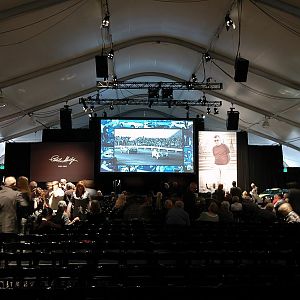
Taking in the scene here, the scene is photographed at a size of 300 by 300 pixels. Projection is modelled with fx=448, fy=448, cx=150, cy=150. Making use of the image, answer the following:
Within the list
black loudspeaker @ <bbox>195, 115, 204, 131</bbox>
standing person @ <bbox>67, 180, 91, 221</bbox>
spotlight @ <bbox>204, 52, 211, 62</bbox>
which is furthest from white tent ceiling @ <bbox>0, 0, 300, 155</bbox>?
standing person @ <bbox>67, 180, 91, 221</bbox>

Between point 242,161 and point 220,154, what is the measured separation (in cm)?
228

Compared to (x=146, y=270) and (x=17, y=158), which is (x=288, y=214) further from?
(x=17, y=158)

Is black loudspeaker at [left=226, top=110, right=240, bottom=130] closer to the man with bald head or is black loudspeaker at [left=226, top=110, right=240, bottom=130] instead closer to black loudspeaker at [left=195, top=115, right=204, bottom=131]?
black loudspeaker at [left=195, top=115, right=204, bottom=131]

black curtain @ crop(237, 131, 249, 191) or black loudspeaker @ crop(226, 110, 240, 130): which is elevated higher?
black loudspeaker @ crop(226, 110, 240, 130)

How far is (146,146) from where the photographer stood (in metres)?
17.8

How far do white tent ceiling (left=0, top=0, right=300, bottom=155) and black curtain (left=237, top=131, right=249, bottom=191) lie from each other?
864 millimetres

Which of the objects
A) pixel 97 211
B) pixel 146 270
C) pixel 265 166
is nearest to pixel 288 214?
pixel 97 211

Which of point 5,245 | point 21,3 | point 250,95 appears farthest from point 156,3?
point 5,245

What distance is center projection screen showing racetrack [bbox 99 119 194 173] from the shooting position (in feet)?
58.3

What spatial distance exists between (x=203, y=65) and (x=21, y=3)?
8091 millimetres

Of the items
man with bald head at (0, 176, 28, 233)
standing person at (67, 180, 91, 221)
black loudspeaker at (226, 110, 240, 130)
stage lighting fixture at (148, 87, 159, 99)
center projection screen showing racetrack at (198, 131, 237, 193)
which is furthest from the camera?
center projection screen showing racetrack at (198, 131, 237, 193)

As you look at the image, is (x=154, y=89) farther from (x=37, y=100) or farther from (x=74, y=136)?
(x=74, y=136)

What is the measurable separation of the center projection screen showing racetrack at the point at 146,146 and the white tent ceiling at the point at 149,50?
1.93m

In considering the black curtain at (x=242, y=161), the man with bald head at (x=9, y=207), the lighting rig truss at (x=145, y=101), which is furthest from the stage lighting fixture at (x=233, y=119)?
the man with bald head at (x=9, y=207)
